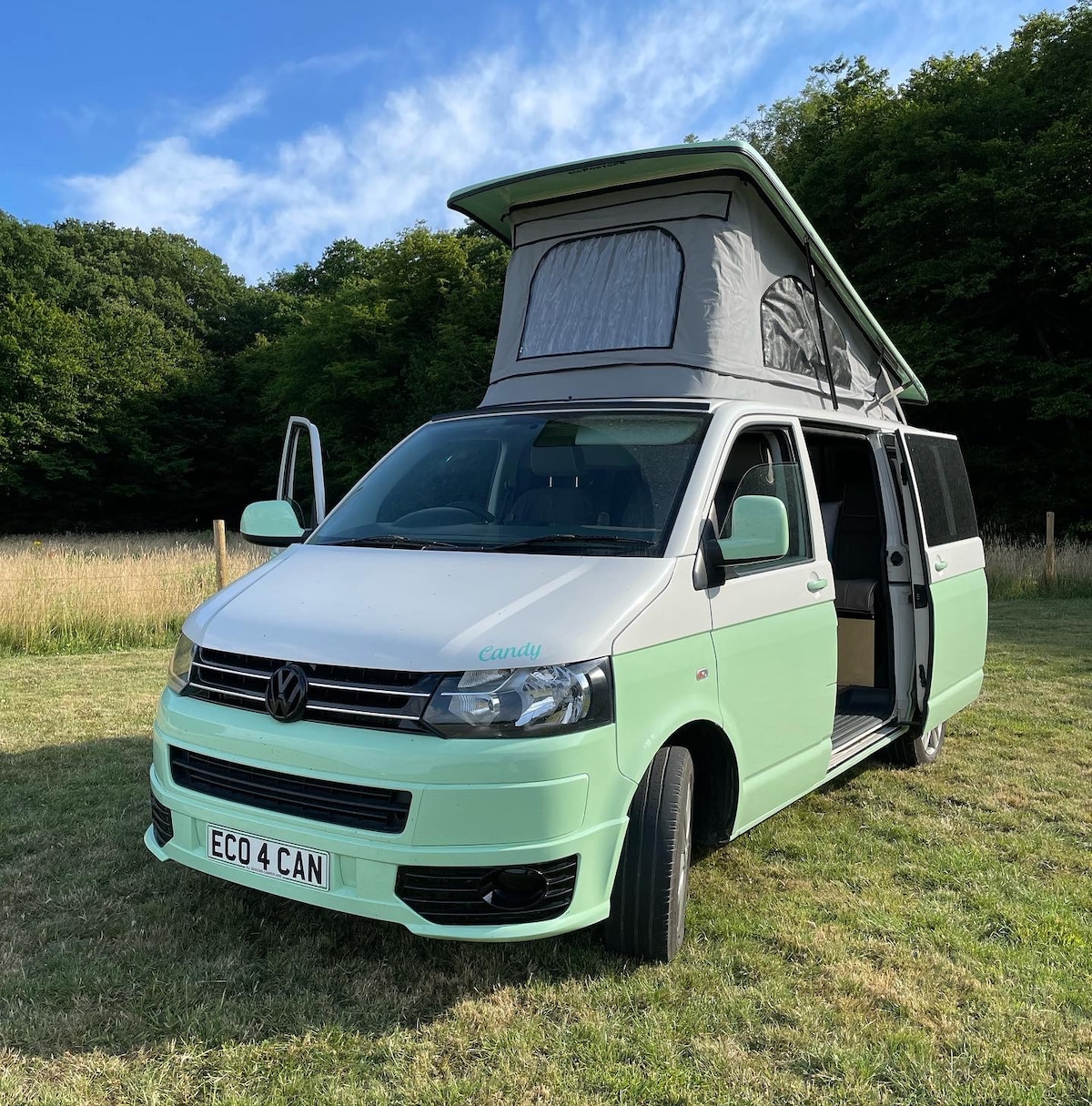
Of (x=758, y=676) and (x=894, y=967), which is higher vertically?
(x=758, y=676)

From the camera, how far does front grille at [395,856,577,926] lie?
263cm

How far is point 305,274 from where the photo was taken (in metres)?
55.3

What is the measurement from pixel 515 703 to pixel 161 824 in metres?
1.44

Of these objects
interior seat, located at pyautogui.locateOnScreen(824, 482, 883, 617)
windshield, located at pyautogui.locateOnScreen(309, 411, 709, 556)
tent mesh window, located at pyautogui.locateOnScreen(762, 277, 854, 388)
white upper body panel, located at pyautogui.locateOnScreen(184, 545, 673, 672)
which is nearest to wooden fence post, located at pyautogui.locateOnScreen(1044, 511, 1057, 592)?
interior seat, located at pyautogui.locateOnScreen(824, 482, 883, 617)

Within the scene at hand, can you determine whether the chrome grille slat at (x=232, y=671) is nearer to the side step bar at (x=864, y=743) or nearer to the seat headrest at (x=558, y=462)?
the seat headrest at (x=558, y=462)

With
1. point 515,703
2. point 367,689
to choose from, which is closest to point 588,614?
point 515,703

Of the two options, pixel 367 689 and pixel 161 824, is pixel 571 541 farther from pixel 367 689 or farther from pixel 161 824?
pixel 161 824

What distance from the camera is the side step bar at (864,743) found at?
430cm

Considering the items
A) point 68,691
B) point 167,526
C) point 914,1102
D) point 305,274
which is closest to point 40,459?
point 167,526

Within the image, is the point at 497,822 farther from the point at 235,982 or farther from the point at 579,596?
the point at 235,982

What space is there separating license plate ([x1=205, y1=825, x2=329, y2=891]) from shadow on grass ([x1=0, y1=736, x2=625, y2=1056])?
42 centimetres

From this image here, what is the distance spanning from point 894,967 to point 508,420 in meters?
2.67

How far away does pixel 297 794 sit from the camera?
9.09 feet

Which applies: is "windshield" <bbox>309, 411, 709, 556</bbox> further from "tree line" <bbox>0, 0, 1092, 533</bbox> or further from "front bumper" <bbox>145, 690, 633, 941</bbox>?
"tree line" <bbox>0, 0, 1092, 533</bbox>
